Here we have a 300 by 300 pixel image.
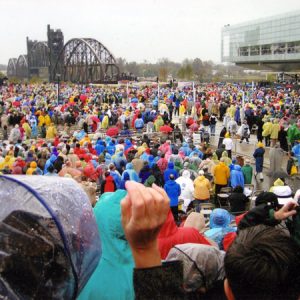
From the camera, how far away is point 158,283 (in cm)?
134

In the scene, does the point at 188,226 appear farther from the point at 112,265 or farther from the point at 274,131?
the point at 274,131

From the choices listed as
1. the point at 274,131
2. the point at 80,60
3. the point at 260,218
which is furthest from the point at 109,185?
the point at 80,60

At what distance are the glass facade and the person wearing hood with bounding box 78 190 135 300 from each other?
7260 cm

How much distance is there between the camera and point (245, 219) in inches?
108

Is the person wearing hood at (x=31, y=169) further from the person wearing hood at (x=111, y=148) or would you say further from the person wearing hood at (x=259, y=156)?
the person wearing hood at (x=259, y=156)

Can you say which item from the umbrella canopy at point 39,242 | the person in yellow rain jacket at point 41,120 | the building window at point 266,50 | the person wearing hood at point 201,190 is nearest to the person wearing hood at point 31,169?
the person wearing hood at point 201,190

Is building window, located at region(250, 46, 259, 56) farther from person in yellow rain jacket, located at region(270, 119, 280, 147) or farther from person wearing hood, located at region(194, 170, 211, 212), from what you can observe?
person wearing hood, located at region(194, 170, 211, 212)

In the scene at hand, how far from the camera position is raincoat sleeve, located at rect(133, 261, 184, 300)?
52.2 inches

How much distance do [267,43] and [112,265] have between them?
83.3 meters

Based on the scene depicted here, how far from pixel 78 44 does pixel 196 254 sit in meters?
91.3

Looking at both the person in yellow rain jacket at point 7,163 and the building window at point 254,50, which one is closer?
the person in yellow rain jacket at point 7,163

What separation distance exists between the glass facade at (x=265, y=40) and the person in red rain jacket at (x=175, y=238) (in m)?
71.2

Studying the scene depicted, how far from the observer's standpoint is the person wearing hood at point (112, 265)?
5.90 feet

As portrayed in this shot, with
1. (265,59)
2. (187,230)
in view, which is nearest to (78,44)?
(265,59)
